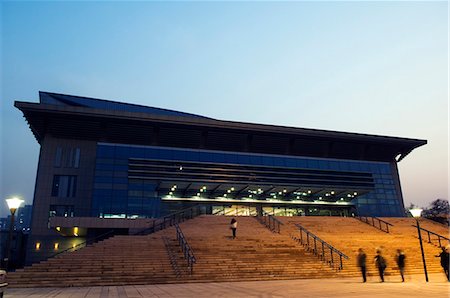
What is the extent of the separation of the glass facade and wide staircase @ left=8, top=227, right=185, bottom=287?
1720 cm

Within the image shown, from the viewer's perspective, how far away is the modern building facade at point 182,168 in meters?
34.9

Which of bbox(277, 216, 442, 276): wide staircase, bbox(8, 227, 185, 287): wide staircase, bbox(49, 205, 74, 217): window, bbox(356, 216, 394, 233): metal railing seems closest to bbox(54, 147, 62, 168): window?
bbox(49, 205, 74, 217): window

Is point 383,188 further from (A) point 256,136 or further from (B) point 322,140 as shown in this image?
(A) point 256,136

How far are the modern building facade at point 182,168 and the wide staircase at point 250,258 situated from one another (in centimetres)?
1332

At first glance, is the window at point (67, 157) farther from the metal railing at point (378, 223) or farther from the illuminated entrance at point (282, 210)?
the metal railing at point (378, 223)

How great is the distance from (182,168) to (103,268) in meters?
23.1

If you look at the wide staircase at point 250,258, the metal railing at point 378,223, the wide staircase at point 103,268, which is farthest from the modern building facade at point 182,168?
the wide staircase at point 250,258

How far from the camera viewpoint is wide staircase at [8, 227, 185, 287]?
14430 millimetres

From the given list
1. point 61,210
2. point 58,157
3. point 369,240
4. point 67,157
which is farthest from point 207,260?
point 58,157

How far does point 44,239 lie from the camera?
33000 mm

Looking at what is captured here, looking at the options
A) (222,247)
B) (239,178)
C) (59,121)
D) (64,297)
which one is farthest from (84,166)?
(64,297)

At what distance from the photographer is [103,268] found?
1570cm

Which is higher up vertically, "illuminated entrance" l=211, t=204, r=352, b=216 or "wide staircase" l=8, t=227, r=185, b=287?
"illuminated entrance" l=211, t=204, r=352, b=216

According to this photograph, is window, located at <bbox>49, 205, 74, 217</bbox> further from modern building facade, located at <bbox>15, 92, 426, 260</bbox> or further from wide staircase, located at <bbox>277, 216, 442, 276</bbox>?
wide staircase, located at <bbox>277, 216, 442, 276</bbox>
